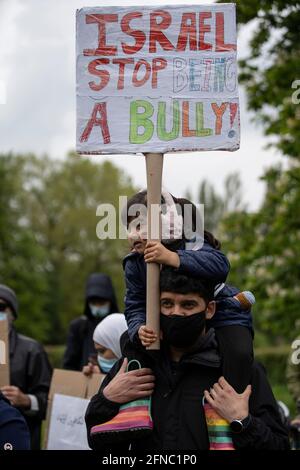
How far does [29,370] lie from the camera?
281 inches

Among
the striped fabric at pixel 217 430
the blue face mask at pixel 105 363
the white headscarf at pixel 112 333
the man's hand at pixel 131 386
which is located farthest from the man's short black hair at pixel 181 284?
the blue face mask at pixel 105 363

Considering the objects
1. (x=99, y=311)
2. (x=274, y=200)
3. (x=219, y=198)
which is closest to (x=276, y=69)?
(x=274, y=200)

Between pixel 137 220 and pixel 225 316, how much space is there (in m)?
0.71

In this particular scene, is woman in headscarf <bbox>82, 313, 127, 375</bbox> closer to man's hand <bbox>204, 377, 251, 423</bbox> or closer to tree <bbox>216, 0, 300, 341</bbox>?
man's hand <bbox>204, 377, 251, 423</bbox>

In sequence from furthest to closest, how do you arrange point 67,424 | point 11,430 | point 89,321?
point 89,321 < point 67,424 < point 11,430

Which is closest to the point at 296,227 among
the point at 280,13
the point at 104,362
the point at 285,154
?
the point at 285,154

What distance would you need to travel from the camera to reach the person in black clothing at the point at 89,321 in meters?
8.13

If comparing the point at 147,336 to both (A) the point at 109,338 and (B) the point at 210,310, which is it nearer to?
(B) the point at 210,310

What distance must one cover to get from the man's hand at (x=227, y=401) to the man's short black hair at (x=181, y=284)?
0.38m

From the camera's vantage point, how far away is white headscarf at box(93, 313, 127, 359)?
19.5ft

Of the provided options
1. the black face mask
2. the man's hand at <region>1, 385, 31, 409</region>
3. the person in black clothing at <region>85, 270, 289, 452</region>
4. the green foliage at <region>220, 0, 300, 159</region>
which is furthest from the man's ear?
the green foliage at <region>220, 0, 300, 159</region>

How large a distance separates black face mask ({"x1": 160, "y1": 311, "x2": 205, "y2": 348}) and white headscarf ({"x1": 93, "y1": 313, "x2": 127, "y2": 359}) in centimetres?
202

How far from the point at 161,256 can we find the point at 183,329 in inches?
12.5

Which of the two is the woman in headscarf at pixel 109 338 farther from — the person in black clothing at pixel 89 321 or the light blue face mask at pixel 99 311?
the light blue face mask at pixel 99 311
